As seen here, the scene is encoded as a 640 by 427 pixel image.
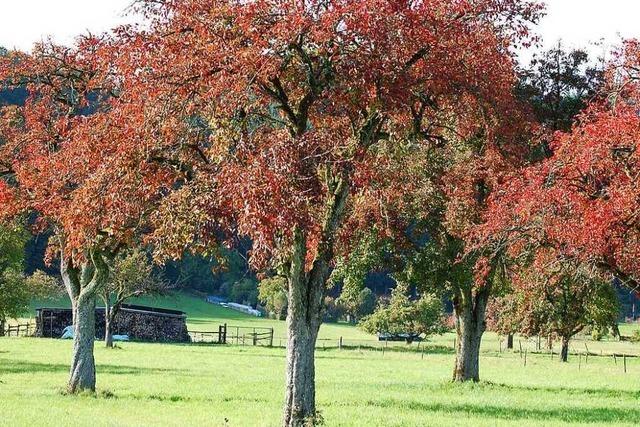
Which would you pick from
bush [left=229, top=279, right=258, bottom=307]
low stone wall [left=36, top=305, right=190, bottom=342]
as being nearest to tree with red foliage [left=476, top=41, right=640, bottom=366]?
low stone wall [left=36, top=305, right=190, bottom=342]

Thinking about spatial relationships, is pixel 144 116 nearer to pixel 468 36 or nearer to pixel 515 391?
pixel 468 36

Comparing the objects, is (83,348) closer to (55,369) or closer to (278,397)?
(278,397)

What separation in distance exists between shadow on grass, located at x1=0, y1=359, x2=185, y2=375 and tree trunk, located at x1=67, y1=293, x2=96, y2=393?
11.1 metres

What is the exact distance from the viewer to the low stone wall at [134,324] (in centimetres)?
8294

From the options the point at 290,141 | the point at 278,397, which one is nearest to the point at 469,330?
the point at 278,397

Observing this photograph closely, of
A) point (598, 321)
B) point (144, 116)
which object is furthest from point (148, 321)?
point (144, 116)

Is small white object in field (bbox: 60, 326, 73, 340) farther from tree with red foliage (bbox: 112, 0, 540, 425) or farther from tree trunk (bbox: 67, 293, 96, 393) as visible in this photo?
tree with red foliage (bbox: 112, 0, 540, 425)

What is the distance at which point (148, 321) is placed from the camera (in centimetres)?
8512

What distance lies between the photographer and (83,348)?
79.9ft

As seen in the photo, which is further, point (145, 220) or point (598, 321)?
point (598, 321)

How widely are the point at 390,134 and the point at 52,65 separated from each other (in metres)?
11.7

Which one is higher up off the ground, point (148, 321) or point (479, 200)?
point (479, 200)

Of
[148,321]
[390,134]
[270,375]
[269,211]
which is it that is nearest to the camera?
[269,211]

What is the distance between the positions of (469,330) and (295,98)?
16840 millimetres
